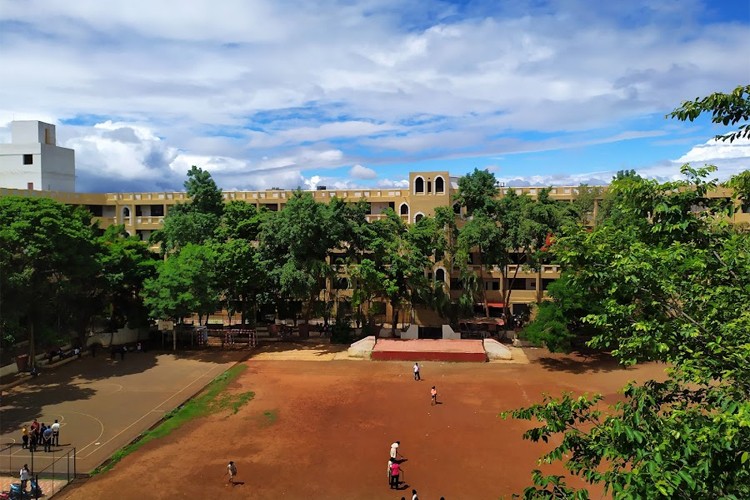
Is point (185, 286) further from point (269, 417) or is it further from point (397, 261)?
point (397, 261)

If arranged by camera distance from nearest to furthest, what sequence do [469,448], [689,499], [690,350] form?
1. [689,499]
2. [690,350]
3. [469,448]

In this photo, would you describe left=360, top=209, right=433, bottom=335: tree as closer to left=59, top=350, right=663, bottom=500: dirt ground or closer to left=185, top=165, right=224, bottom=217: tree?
left=59, top=350, right=663, bottom=500: dirt ground

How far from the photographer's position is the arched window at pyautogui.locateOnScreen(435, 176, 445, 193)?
44531 mm

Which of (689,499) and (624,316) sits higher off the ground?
(624,316)

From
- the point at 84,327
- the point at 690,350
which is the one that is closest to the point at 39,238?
the point at 84,327

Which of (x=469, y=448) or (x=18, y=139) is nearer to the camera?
(x=469, y=448)

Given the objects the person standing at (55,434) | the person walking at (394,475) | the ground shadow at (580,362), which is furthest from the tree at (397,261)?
the person standing at (55,434)

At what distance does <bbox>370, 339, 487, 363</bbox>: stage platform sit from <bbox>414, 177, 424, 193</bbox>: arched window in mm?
14396

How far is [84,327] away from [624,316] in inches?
1424

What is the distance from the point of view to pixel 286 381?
99.0 ft

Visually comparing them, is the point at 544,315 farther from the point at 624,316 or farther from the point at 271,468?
the point at 624,316

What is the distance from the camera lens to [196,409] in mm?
25453

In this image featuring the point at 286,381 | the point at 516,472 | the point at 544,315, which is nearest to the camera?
the point at 516,472

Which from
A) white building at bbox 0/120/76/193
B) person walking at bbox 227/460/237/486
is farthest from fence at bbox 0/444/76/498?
white building at bbox 0/120/76/193
